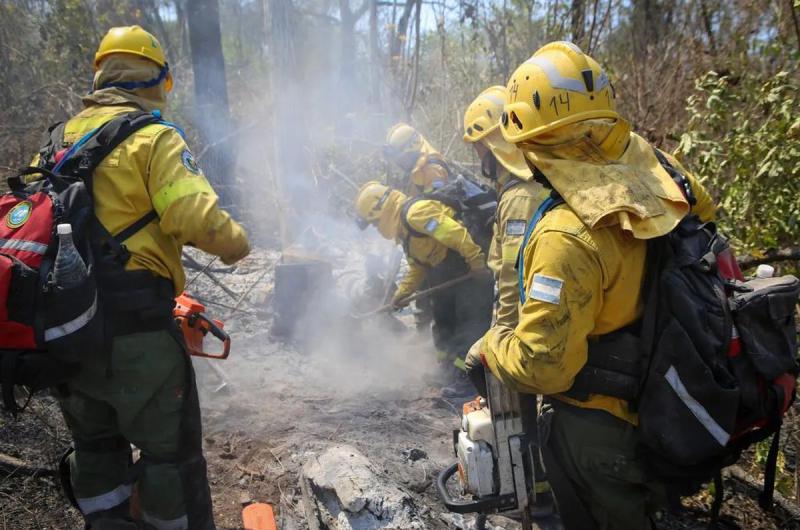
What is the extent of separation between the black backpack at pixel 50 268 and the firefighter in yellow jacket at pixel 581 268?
1.58m

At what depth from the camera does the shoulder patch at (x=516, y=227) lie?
3.30 m

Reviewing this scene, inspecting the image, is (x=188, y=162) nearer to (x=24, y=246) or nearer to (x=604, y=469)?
(x=24, y=246)

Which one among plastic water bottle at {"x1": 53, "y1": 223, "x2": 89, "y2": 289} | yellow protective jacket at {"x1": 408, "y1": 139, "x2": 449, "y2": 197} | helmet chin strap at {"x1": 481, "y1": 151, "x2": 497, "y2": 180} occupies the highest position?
plastic water bottle at {"x1": 53, "y1": 223, "x2": 89, "y2": 289}

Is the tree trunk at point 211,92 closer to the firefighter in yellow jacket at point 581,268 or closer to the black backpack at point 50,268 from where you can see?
the black backpack at point 50,268

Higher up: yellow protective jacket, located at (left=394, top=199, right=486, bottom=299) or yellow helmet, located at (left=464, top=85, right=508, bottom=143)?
yellow helmet, located at (left=464, top=85, right=508, bottom=143)

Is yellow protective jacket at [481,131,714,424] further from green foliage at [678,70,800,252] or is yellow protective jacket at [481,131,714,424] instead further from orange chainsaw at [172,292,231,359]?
green foliage at [678,70,800,252]

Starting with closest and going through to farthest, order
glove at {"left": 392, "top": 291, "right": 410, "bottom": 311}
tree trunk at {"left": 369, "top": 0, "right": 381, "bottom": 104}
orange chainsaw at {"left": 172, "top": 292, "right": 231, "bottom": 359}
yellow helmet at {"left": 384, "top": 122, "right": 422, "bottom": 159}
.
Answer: orange chainsaw at {"left": 172, "top": 292, "right": 231, "bottom": 359} < glove at {"left": 392, "top": 291, "right": 410, "bottom": 311} < yellow helmet at {"left": 384, "top": 122, "right": 422, "bottom": 159} < tree trunk at {"left": 369, "top": 0, "right": 381, "bottom": 104}

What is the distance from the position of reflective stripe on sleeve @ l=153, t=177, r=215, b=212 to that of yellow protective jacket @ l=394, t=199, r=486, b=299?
2828mm

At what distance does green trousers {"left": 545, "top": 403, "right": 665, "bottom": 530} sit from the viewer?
1.92 metres

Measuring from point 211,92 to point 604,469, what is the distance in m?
9.77

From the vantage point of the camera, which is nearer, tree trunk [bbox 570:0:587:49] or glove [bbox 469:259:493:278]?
glove [bbox 469:259:493:278]

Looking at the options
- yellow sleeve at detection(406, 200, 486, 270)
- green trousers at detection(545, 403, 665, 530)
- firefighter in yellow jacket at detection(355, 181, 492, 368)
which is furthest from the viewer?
firefighter in yellow jacket at detection(355, 181, 492, 368)

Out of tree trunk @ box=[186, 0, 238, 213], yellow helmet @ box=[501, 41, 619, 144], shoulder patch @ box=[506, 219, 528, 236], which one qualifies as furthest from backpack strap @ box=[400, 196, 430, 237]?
tree trunk @ box=[186, 0, 238, 213]

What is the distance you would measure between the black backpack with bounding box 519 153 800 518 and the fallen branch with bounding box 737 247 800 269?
3.88ft
